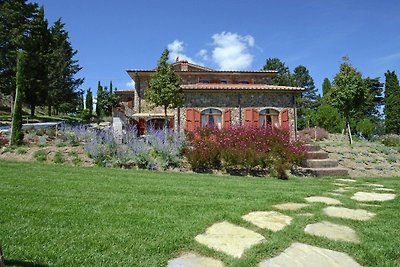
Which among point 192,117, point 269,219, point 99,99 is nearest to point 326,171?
point 269,219

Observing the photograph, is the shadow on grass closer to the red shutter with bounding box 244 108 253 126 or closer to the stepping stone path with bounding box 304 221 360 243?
the stepping stone path with bounding box 304 221 360 243

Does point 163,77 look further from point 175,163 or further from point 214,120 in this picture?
point 175,163

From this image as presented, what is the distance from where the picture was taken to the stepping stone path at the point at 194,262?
2.50m

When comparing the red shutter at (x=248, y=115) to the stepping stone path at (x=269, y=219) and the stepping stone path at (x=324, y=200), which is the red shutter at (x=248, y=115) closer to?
the stepping stone path at (x=324, y=200)

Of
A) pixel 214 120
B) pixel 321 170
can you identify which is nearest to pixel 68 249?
pixel 321 170

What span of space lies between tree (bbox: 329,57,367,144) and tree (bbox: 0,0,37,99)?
2097 cm

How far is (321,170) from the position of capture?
10.8m

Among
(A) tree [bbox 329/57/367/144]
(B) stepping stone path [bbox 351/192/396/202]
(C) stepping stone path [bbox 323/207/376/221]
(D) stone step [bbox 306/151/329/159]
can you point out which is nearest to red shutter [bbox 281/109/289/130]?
(A) tree [bbox 329/57/367/144]

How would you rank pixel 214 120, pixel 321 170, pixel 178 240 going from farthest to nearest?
pixel 214 120 < pixel 321 170 < pixel 178 240

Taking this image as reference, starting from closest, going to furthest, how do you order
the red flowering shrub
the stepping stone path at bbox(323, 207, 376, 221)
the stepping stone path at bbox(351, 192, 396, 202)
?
the stepping stone path at bbox(323, 207, 376, 221)
the stepping stone path at bbox(351, 192, 396, 202)
the red flowering shrub

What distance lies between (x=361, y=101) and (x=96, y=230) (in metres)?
16.9

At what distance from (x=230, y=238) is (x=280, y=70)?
41.3 metres

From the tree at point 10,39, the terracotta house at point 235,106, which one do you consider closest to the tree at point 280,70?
the terracotta house at point 235,106

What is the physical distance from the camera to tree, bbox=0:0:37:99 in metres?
22.3
